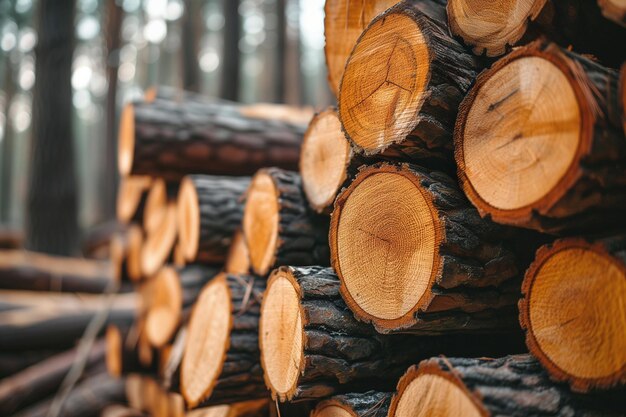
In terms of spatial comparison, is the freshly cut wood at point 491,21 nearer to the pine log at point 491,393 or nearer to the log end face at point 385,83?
the log end face at point 385,83

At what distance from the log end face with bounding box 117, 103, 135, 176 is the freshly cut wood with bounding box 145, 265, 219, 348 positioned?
0.69 metres

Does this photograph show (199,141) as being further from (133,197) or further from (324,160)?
(324,160)

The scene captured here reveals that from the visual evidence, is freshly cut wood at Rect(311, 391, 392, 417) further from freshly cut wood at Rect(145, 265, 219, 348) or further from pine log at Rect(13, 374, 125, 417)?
pine log at Rect(13, 374, 125, 417)

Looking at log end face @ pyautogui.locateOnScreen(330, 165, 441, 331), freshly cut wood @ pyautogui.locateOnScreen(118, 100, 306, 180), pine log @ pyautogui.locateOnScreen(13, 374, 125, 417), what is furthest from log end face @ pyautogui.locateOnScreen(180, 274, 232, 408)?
pine log @ pyautogui.locateOnScreen(13, 374, 125, 417)

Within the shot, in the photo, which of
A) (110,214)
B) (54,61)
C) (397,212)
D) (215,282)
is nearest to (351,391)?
(397,212)

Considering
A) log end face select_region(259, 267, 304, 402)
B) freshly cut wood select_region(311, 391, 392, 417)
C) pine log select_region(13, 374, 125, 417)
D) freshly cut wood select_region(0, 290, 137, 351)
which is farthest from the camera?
freshly cut wood select_region(0, 290, 137, 351)

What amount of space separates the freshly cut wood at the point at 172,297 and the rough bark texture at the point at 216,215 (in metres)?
0.11

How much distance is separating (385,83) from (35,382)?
3.25m

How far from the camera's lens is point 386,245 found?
57.5 inches

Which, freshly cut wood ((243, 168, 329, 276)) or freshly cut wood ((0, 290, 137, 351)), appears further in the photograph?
freshly cut wood ((0, 290, 137, 351))

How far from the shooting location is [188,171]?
10.3 feet

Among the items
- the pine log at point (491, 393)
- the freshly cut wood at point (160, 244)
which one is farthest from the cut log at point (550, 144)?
the freshly cut wood at point (160, 244)

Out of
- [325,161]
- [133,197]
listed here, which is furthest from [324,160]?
[133,197]

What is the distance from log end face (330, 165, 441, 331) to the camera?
1.37 m
